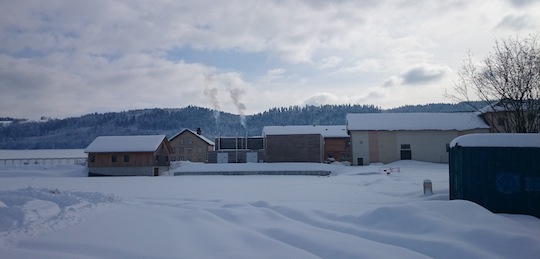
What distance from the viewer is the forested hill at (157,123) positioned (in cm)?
13912

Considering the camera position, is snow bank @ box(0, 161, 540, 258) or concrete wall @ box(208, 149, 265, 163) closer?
snow bank @ box(0, 161, 540, 258)

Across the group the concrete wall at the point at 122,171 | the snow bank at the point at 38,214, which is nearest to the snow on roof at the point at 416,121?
the concrete wall at the point at 122,171

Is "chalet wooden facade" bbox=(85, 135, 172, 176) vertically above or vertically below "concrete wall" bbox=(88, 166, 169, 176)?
above

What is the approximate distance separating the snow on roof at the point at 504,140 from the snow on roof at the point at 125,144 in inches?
1663

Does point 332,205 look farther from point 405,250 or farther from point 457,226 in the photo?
point 405,250

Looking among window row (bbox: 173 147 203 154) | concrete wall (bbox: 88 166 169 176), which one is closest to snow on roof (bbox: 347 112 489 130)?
concrete wall (bbox: 88 166 169 176)

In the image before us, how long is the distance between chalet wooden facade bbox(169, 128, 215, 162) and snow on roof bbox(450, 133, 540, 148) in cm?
5959

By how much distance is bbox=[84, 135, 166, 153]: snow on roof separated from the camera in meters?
49.1

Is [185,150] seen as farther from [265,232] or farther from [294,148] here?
[265,232]

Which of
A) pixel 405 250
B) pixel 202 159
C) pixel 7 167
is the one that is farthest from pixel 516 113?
pixel 202 159

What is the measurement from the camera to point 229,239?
25.1ft

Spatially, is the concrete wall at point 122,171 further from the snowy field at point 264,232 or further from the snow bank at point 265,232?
the snow bank at point 265,232

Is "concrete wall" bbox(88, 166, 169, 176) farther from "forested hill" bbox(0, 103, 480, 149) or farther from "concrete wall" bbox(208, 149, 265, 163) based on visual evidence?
"forested hill" bbox(0, 103, 480, 149)

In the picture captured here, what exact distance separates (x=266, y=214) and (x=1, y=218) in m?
5.78
